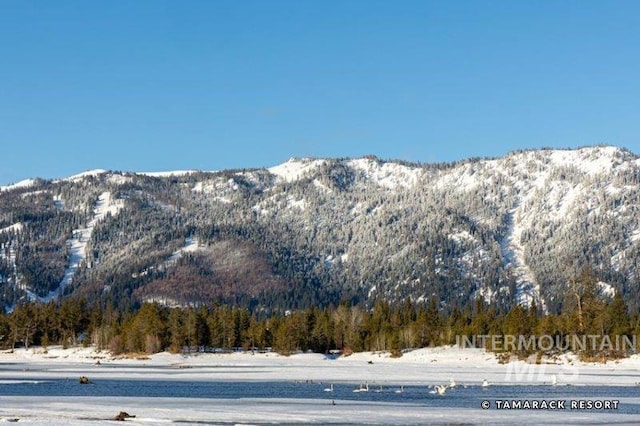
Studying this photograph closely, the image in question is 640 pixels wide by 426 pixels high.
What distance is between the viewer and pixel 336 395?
77688mm

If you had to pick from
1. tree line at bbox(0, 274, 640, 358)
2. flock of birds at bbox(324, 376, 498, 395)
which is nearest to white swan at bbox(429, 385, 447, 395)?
flock of birds at bbox(324, 376, 498, 395)

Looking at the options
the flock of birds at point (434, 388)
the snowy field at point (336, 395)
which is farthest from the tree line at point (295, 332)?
the flock of birds at point (434, 388)

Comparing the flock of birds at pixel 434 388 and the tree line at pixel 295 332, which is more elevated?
the tree line at pixel 295 332

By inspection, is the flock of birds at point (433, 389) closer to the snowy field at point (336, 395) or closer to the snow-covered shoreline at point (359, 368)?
the snowy field at point (336, 395)

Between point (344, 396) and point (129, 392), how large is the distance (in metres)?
19.4

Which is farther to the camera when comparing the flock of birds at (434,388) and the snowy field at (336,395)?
the flock of birds at (434,388)

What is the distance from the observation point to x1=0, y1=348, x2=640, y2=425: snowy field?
55906mm

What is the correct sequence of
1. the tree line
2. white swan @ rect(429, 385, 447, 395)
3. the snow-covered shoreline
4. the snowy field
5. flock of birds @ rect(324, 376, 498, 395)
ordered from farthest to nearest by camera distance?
the tree line, the snow-covered shoreline, flock of birds @ rect(324, 376, 498, 395), white swan @ rect(429, 385, 447, 395), the snowy field

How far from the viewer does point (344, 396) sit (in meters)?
76.4

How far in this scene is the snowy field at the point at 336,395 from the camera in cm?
5591

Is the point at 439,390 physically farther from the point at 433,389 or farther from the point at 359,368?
the point at 359,368

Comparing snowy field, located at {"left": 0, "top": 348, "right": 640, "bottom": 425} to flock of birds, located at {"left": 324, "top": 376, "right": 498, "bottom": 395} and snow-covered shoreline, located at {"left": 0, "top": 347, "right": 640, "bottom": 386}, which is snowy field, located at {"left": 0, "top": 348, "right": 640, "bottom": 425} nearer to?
snow-covered shoreline, located at {"left": 0, "top": 347, "right": 640, "bottom": 386}

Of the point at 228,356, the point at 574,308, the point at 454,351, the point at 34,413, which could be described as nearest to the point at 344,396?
the point at 34,413

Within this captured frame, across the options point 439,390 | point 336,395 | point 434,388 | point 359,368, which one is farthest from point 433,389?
point 359,368
